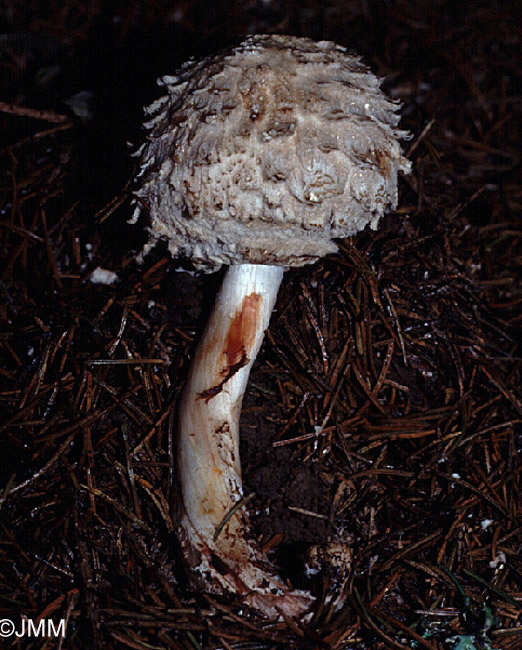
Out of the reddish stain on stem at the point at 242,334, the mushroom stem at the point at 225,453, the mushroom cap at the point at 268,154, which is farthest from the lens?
the reddish stain on stem at the point at 242,334

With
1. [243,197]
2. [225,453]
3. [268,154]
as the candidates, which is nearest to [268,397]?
[225,453]

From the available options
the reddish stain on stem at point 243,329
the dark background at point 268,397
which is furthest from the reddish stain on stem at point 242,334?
the dark background at point 268,397

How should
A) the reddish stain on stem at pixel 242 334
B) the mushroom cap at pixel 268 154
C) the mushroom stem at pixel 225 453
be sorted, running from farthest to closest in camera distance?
the reddish stain on stem at pixel 242 334, the mushroom stem at pixel 225 453, the mushroom cap at pixel 268 154

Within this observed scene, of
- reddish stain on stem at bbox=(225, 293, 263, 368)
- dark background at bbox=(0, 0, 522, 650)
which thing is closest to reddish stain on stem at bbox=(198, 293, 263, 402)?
reddish stain on stem at bbox=(225, 293, 263, 368)

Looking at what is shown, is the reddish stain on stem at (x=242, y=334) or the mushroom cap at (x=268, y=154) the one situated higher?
the mushroom cap at (x=268, y=154)

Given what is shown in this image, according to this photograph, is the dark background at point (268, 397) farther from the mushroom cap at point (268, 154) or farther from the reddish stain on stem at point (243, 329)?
the mushroom cap at point (268, 154)

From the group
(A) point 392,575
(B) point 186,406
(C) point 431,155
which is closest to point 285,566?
(A) point 392,575

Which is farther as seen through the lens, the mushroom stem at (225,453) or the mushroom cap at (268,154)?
the mushroom stem at (225,453)

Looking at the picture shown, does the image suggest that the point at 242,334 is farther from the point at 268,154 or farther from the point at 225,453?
the point at 268,154

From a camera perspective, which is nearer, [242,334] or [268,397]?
[242,334]
